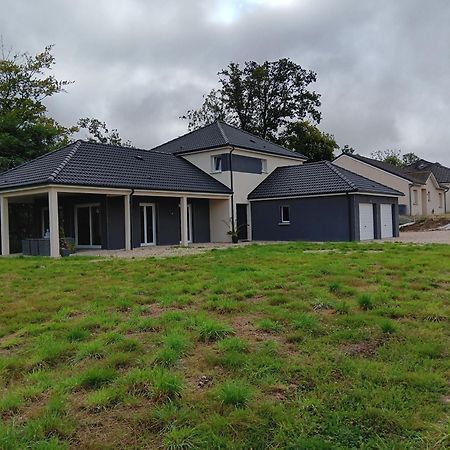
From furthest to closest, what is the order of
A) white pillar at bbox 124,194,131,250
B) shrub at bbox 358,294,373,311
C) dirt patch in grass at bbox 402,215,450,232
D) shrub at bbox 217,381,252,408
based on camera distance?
1. dirt patch in grass at bbox 402,215,450,232
2. white pillar at bbox 124,194,131,250
3. shrub at bbox 358,294,373,311
4. shrub at bbox 217,381,252,408

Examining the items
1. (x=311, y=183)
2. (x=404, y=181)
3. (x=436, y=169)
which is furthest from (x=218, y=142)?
(x=436, y=169)

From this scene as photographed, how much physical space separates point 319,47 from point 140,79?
1437 cm

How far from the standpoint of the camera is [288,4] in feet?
49.0

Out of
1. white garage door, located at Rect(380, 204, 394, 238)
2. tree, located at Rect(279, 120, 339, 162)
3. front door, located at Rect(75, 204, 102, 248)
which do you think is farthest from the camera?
tree, located at Rect(279, 120, 339, 162)

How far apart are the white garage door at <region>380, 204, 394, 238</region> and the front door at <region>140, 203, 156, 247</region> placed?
12.3 m

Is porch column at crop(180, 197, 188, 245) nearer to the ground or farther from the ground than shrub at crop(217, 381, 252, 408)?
farther from the ground

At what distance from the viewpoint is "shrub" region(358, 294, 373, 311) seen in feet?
20.6

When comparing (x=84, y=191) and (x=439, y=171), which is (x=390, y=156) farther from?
(x=84, y=191)

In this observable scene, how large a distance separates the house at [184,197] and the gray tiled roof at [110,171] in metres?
0.07

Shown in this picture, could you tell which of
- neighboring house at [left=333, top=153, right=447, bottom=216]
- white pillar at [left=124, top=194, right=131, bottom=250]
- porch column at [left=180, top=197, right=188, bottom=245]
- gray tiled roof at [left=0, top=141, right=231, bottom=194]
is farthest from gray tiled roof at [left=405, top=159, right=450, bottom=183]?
white pillar at [left=124, top=194, right=131, bottom=250]

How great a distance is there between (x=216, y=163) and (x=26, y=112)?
14.8 m

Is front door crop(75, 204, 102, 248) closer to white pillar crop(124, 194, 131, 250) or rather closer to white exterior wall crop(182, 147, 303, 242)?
white pillar crop(124, 194, 131, 250)

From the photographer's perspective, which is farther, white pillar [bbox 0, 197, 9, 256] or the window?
the window

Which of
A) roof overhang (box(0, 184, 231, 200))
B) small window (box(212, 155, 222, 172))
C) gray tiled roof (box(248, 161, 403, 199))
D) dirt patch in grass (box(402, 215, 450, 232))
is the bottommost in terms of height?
dirt patch in grass (box(402, 215, 450, 232))
